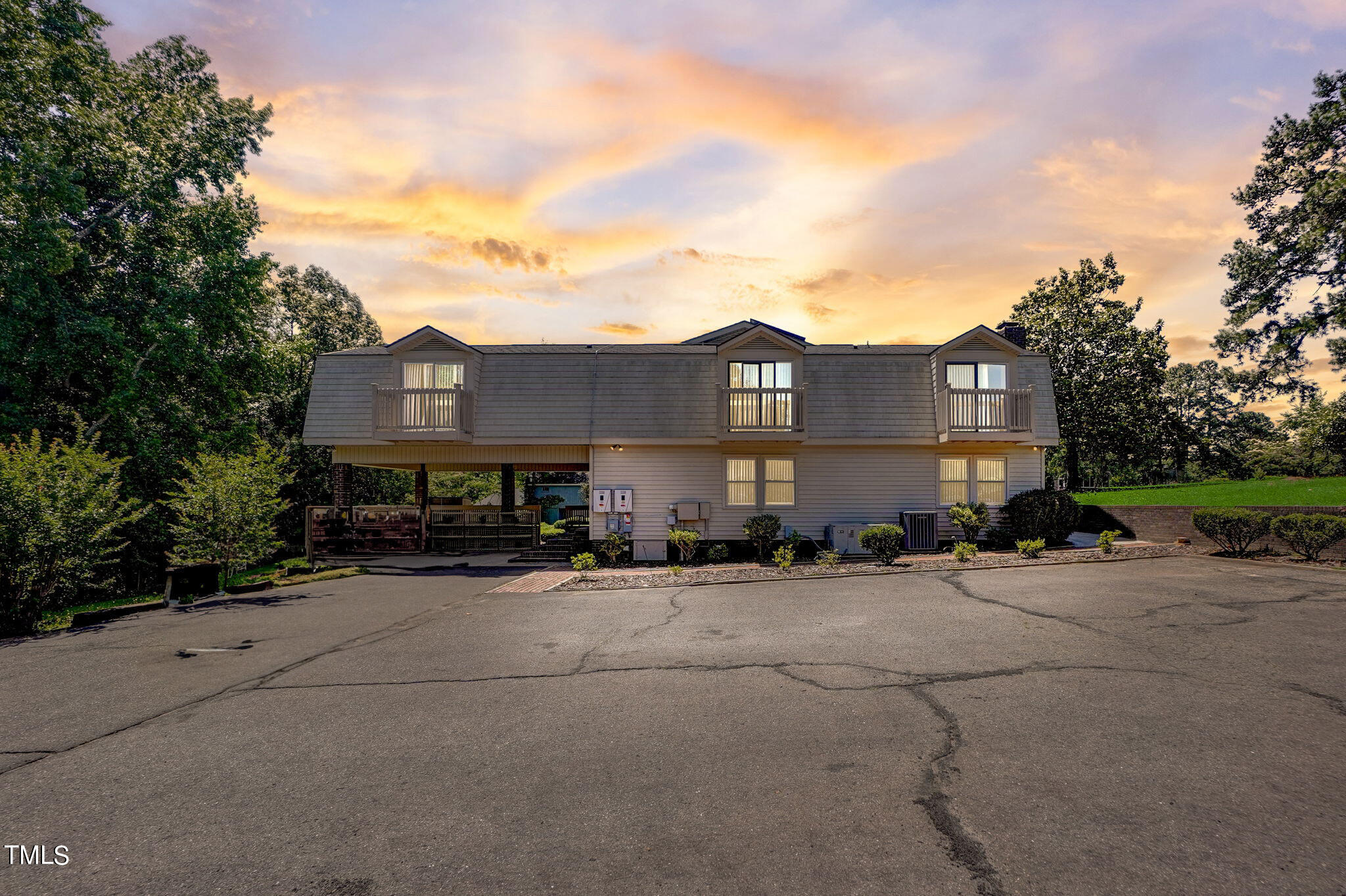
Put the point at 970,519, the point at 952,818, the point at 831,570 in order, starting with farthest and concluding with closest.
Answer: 1. the point at 970,519
2. the point at 831,570
3. the point at 952,818

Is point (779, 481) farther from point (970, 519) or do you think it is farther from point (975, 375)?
point (975, 375)

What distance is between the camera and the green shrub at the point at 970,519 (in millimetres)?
16703

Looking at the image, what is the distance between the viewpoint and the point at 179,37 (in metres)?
19.0

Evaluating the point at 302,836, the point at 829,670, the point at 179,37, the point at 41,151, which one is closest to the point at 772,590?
the point at 829,670

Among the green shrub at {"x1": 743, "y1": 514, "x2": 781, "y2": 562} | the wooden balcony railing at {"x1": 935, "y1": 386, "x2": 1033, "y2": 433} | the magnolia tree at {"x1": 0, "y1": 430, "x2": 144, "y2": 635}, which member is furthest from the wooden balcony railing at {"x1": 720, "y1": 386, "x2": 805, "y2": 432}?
the magnolia tree at {"x1": 0, "y1": 430, "x2": 144, "y2": 635}

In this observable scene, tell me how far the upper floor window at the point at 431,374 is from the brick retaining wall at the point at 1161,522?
21150 millimetres

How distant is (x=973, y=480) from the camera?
17.7m

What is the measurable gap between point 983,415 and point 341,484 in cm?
2036

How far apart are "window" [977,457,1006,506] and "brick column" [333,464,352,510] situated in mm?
20172

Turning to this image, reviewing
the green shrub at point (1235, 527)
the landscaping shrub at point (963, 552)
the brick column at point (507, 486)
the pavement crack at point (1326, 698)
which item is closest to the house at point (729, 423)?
the brick column at point (507, 486)

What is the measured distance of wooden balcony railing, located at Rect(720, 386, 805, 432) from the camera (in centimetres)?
1645

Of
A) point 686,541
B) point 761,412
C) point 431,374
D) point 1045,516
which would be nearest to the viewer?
point 686,541

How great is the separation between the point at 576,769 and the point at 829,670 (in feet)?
10.7

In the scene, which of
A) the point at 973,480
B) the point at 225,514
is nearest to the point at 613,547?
the point at 225,514
